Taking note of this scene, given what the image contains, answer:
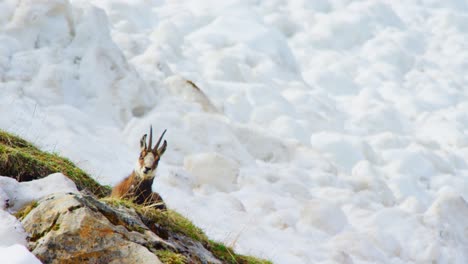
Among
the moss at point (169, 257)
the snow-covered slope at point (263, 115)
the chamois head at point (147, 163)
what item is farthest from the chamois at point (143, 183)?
the moss at point (169, 257)

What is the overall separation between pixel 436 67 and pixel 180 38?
1023cm

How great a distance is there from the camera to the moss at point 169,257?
5.22 m

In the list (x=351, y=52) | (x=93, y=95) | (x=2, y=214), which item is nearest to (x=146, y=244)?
(x=2, y=214)

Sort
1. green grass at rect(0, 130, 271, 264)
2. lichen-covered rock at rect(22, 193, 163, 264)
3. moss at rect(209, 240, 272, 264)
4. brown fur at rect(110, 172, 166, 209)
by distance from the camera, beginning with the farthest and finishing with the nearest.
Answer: brown fur at rect(110, 172, 166, 209), moss at rect(209, 240, 272, 264), green grass at rect(0, 130, 271, 264), lichen-covered rock at rect(22, 193, 163, 264)

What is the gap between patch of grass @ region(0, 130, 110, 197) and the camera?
7375 mm

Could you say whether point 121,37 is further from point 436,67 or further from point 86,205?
point 86,205

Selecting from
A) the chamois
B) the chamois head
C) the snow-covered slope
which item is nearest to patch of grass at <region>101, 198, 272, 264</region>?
the chamois

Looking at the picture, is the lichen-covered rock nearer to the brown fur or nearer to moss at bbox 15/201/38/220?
moss at bbox 15/201/38/220

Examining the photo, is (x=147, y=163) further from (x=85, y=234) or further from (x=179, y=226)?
(x=85, y=234)

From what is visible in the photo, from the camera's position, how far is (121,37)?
2031cm

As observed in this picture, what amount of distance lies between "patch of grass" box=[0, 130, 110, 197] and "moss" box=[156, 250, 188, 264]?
2572mm

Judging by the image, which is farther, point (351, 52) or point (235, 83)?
point (351, 52)

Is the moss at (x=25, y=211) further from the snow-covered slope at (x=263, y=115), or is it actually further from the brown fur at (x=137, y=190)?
the snow-covered slope at (x=263, y=115)

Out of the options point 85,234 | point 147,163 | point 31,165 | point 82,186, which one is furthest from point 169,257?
point 147,163
